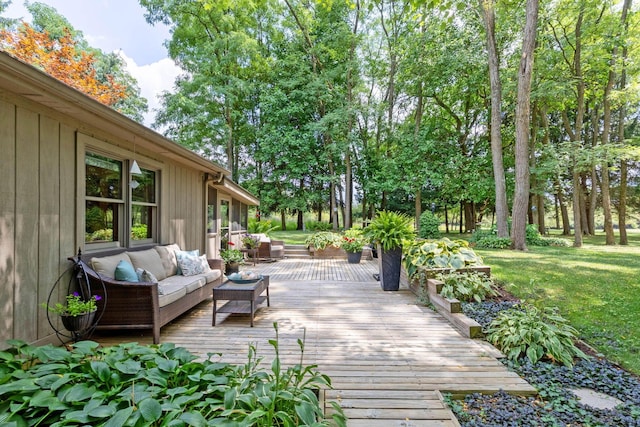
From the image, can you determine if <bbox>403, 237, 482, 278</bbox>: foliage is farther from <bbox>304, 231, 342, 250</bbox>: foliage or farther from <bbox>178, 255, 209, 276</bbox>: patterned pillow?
<bbox>304, 231, 342, 250</bbox>: foliage

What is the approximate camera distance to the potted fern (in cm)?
558

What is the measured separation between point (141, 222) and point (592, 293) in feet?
22.0

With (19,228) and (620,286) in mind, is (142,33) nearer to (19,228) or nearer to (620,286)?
(19,228)

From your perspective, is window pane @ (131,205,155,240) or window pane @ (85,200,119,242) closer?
window pane @ (85,200,119,242)

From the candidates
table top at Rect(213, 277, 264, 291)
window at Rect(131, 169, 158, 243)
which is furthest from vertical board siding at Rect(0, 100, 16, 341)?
table top at Rect(213, 277, 264, 291)

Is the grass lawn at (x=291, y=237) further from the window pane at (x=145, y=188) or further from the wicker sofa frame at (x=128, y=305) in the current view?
the wicker sofa frame at (x=128, y=305)

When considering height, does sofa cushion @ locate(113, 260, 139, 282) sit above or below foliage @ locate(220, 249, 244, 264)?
above

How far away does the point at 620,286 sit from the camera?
457 centimetres

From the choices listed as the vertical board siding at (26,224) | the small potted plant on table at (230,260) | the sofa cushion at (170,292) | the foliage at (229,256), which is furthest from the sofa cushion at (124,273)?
the foliage at (229,256)

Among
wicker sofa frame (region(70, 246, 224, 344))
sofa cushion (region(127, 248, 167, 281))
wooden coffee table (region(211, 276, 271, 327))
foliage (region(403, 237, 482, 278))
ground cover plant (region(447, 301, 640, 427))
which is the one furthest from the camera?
foliage (region(403, 237, 482, 278))

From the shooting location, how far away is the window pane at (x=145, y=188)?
4.66m

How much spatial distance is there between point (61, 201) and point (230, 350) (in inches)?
92.2

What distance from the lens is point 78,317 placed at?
9.53 feet

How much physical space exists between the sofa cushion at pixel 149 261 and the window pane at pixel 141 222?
39 centimetres
